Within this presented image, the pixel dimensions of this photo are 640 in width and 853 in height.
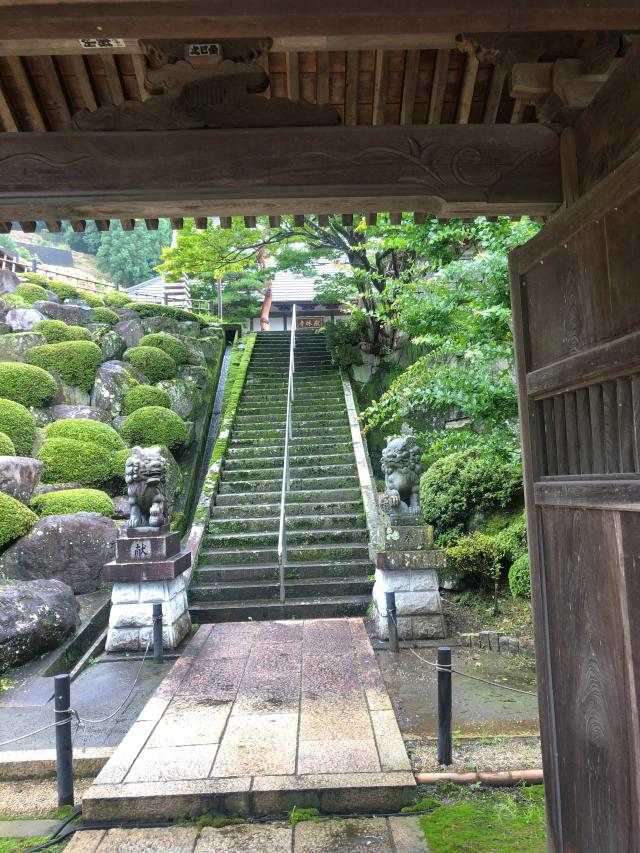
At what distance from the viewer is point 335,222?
1245 centimetres

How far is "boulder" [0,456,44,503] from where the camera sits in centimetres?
893

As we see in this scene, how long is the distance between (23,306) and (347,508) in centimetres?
1007

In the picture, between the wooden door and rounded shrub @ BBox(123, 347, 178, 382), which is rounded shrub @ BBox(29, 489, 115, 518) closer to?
rounded shrub @ BBox(123, 347, 178, 382)

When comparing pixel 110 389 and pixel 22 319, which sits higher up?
pixel 22 319

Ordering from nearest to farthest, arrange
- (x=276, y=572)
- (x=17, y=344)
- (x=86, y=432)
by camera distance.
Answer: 1. (x=276, y=572)
2. (x=86, y=432)
3. (x=17, y=344)

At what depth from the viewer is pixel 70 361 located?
1285 centimetres

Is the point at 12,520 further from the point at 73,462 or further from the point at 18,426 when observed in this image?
the point at 18,426

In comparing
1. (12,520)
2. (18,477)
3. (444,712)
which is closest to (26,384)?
(18,477)

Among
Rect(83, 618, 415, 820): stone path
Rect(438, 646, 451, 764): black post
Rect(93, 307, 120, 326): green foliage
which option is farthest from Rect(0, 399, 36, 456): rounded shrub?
Rect(438, 646, 451, 764): black post

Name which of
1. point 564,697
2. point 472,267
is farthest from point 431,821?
point 472,267

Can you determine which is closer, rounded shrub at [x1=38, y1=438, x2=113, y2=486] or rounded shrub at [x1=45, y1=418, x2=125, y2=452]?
rounded shrub at [x1=38, y1=438, x2=113, y2=486]

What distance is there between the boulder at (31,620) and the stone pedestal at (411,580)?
3701 mm

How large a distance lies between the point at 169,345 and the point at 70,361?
2.55m

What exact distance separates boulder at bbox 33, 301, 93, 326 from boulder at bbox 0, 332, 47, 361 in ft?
6.32
